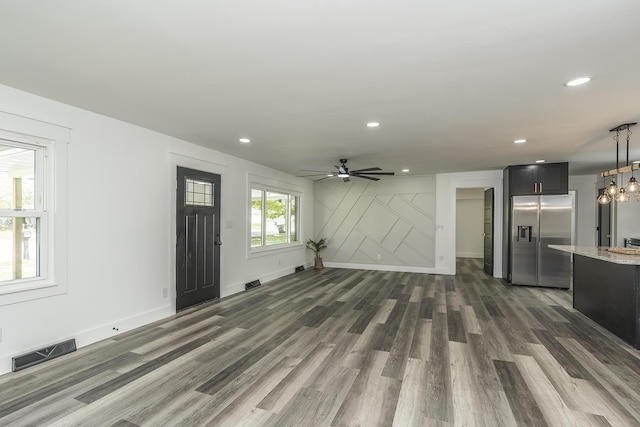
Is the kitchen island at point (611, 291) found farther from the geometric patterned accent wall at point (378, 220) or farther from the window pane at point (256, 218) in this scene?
the window pane at point (256, 218)

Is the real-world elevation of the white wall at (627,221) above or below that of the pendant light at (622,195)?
below

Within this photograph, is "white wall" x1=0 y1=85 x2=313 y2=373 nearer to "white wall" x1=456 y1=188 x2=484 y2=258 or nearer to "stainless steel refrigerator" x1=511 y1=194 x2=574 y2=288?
"stainless steel refrigerator" x1=511 y1=194 x2=574 y2=288

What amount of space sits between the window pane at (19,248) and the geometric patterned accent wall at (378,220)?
641cm

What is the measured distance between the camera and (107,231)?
349 cm

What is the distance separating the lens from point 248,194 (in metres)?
5.96

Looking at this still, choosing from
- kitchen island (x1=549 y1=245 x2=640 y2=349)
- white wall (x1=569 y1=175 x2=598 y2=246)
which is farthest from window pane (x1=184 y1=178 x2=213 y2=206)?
white wall (x1=569 y1=175 x2=598 y2=246)

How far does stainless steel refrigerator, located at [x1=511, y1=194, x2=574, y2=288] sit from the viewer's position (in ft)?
19.9

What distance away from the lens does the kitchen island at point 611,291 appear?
3.32 meters

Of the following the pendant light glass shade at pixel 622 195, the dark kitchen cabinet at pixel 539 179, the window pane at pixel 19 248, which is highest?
the dark kitchen cabinet at pixel 539 179

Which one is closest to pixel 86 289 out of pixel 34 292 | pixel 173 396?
pixel 34 292

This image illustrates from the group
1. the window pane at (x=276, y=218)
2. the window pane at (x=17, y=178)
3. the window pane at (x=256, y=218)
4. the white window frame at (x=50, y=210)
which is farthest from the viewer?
the window pane at (x=276, y=218)

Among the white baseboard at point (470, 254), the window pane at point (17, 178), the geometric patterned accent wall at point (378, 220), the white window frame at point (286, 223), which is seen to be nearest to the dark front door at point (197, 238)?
the white window frame at point (286, 223)

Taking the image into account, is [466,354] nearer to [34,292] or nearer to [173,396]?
[173,396]

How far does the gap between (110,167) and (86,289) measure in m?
1.35
